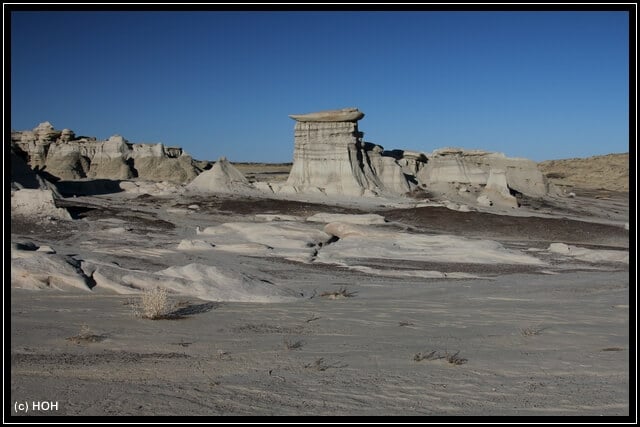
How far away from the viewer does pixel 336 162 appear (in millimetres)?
47375

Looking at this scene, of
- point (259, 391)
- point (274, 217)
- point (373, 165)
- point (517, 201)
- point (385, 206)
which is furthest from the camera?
point (373, 165)

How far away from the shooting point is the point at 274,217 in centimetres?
3294

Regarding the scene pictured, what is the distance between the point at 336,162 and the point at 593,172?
51913mm

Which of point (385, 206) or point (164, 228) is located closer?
point (164, 228)

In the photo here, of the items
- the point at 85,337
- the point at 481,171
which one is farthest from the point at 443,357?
the point at 481,171

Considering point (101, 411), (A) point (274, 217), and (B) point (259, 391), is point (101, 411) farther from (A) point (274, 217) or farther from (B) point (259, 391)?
(A) point (274, 217)

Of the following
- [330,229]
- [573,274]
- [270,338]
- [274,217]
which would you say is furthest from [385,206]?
[270,338]

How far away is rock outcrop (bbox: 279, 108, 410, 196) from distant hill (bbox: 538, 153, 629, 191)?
89.9ft

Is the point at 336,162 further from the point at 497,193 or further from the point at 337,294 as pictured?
the point at 337,294

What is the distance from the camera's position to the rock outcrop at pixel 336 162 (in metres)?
46.7

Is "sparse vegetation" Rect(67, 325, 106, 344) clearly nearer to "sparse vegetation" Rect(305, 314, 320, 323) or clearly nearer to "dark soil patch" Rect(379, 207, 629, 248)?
"sparse vegetation" Rect(305, 314, 320, 323)

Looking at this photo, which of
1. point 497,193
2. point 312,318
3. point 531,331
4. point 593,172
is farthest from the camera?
point 593,172

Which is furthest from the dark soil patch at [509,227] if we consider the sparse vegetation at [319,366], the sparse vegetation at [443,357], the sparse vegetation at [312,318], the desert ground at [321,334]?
the sparse vegetation at [319,366]

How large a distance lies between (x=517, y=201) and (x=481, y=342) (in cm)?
3939
